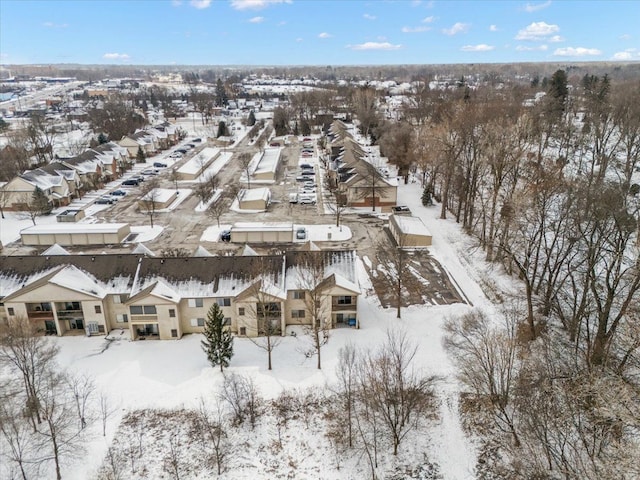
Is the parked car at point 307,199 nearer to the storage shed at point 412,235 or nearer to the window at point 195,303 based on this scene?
the storage shed at point 412,235

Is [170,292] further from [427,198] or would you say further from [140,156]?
[140,156]

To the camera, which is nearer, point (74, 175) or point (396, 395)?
point (396, 395)

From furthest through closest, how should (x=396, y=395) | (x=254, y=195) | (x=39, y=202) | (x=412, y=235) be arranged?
(x=254, y=195)
(x=39, y=202)
(x=412, y=235)
(x=396, y=395)

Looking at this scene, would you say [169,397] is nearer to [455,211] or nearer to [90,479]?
[90,479]

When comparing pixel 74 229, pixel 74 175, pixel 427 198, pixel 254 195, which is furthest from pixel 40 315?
pixel 427 198


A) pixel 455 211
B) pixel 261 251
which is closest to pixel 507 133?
pixel 455 211

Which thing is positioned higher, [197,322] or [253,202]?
[253,202]
